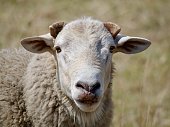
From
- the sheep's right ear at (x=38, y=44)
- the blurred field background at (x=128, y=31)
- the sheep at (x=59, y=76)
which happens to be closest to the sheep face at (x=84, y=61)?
the sheep at (x=59, y=76)

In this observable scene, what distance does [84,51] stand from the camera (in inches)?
212

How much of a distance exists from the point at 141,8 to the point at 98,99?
798cm

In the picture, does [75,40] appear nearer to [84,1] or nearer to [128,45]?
[128,45]

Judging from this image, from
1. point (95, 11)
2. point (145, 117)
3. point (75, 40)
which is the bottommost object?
point (145, 117)

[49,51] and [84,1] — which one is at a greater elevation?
[84,1]

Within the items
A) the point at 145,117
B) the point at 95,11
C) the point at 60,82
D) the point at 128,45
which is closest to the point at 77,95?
the point at 60,82

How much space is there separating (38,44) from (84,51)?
509 mm

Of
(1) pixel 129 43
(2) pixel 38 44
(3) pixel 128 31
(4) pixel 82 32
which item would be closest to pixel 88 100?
(4) pixel 82 32

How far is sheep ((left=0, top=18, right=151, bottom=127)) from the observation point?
5441mm

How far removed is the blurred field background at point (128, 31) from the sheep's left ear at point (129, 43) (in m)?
1.78

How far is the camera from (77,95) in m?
5.07

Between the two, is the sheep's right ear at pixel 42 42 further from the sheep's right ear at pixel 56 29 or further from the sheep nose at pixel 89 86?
the sheep nose at pixel 89 86

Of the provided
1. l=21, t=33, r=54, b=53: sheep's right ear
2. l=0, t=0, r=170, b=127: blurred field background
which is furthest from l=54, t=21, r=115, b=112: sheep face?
l=0, t=0, r=170, b=127: blurred field background

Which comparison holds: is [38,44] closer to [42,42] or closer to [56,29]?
[42,42]
